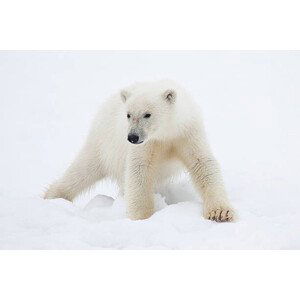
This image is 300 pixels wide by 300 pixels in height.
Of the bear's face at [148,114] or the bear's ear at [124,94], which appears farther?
the bear's ear at [124,94]

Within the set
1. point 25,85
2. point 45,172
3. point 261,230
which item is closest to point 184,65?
point 25,85

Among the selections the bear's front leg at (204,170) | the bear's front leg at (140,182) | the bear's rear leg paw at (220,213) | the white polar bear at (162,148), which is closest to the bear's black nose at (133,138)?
the white polar bear at (162,148)

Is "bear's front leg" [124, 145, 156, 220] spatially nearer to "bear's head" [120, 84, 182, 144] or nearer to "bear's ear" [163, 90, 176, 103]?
"bear's head" [120, 84, 182, 144]

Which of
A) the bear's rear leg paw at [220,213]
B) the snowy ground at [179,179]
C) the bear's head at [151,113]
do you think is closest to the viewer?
the snowy ground at [179,179]

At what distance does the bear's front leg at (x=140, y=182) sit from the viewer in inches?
199

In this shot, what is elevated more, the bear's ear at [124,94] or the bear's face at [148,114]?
the bear's ear at [124,94]

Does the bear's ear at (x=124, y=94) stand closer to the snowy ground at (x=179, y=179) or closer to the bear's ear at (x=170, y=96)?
the bear's ear at (x=170, y=96)

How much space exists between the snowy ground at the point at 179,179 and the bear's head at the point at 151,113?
26.0 inches

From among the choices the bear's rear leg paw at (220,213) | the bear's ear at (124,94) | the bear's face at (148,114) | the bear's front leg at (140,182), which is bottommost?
the bear's rear leg paw at (220,213)

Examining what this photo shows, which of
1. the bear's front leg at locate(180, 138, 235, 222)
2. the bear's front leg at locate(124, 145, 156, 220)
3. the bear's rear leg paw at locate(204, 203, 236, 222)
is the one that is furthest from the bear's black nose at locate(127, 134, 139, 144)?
the bear's rear leg paw at locate(204, 203, 236, 222)

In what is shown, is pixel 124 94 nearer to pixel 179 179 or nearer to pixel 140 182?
pixel 140 182

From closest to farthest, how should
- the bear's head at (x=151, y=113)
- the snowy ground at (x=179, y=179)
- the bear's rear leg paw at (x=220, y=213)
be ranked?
1. the snowy ground at (x=179, y=179)
2. the bear's rear leg paw at (x=220, y=213)
3. the bear's head at (x=151, y=113)

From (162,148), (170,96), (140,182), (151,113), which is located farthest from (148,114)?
(140,182)

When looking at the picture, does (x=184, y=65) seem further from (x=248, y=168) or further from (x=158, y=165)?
(x=158, y=165)
